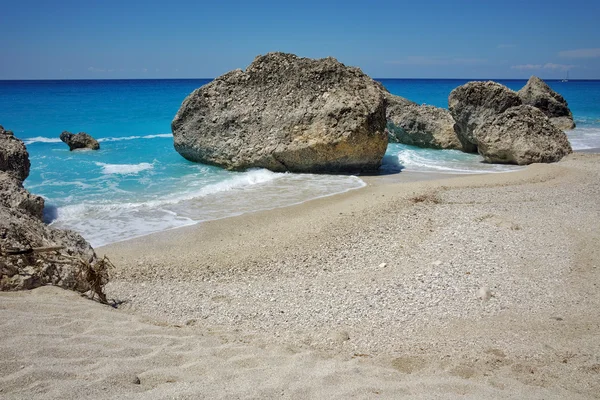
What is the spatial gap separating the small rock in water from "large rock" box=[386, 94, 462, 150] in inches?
593

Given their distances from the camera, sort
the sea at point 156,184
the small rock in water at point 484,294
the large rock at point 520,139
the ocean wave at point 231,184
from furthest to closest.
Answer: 1. the large rock at point 520,139
2. the ocean wave at point 231,184
3. the sea at point 156,184
4. the small rock in water at point 484,294

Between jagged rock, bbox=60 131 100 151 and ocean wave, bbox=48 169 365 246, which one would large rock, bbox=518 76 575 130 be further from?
jagged rock, bbox=60 131 100 151

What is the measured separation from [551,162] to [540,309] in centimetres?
1178

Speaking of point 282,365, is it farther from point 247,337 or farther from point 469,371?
point 469,371

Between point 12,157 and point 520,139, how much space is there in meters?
14.5

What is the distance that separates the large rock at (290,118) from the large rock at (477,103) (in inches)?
186

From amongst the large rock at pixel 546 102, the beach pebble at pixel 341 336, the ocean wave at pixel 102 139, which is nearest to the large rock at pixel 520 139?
the large rock at pixel 546 102

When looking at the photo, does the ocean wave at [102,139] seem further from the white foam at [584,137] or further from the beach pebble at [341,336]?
the beach pebble at [341,336]

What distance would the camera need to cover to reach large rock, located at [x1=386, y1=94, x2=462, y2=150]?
2016 centimetres

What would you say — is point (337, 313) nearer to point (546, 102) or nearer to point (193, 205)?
point (193, 205)

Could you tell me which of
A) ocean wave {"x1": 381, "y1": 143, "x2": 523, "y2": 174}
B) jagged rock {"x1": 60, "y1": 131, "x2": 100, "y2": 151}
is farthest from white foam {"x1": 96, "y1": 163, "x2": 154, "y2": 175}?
ocean wave {"x1": 381, "y1": 143, "x2": 523, "y2": 174}

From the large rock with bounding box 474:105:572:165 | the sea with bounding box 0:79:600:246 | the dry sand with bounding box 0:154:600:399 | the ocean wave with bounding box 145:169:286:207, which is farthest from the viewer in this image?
the large rock with bounding box 474:105:572:165

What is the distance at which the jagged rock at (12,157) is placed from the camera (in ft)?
33.0

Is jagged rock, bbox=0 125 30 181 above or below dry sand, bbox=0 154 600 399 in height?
above
